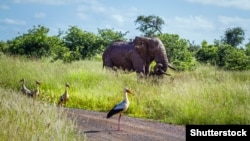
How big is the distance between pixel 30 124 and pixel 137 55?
14893mm

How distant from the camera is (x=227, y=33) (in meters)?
52.0

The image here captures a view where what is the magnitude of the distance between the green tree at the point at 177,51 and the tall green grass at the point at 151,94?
42.8ft

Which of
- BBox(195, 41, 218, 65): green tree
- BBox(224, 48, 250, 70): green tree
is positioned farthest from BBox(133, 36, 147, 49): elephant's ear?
BBox(195, 41, 218, 65): green tree

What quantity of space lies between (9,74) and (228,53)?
18626 millimetres

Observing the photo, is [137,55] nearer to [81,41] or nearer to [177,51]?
[177,51]

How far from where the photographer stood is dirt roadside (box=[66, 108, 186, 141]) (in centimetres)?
985

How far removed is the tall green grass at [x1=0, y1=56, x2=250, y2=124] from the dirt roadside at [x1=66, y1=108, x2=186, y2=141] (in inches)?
36.1

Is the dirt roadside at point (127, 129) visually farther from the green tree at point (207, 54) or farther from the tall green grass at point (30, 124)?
the green tree at point (207, 54)

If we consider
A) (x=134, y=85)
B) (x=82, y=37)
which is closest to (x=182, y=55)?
(x=82, y=37)

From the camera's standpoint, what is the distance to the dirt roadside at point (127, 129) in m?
9.85

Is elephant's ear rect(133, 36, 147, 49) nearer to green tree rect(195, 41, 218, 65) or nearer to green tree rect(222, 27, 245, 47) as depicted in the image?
green tree rect(195, 41, 218, 65)

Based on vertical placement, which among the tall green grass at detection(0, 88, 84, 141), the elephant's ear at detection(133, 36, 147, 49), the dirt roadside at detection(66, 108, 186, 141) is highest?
the elephant's ear at detection(133, 36, 147, 49)

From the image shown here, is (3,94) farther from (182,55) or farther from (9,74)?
(182,55)

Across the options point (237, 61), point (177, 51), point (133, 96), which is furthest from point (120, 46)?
point (237, 61)
